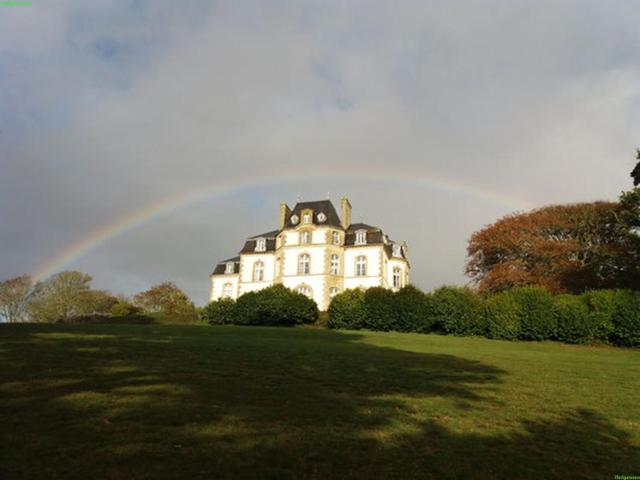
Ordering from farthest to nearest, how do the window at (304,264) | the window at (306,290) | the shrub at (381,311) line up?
1. the window at (304,264)
2. the window at (306,290)
3. the shrub at (381,311)

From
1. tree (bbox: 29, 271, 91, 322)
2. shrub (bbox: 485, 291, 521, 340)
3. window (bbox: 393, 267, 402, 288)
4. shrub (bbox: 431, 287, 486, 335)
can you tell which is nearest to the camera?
shrub (bbox: 485, 291, 521, 340)

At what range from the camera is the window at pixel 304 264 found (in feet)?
164

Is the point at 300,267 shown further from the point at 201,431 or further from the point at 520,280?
the point at 201,431

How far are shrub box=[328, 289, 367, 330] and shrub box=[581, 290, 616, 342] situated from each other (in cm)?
1391

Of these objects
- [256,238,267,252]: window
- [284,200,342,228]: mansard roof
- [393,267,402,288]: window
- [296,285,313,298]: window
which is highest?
[284,200,342,228]: mansard roof

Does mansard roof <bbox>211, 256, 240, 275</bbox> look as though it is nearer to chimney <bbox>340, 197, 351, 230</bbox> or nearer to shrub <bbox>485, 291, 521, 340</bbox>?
chimney <bbox>340, 197, 351, 230</bbox>

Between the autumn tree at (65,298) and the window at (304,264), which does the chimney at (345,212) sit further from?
the autumn tree at (65,298)

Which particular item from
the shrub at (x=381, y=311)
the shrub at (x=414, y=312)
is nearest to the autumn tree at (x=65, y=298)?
the shrub at (x=381, y=311)

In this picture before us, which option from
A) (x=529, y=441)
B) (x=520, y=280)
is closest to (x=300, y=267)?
(x=520, y=280)

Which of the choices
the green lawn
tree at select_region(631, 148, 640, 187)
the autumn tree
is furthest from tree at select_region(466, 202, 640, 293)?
the autumn tree

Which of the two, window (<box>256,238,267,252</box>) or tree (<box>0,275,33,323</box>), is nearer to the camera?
window (<box>256,238,267,252</box>)

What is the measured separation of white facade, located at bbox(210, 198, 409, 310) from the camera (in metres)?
49.8

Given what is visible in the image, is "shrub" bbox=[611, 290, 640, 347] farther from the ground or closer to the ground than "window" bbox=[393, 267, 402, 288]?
closer to the ground

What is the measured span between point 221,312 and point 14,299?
40632 millimetres
